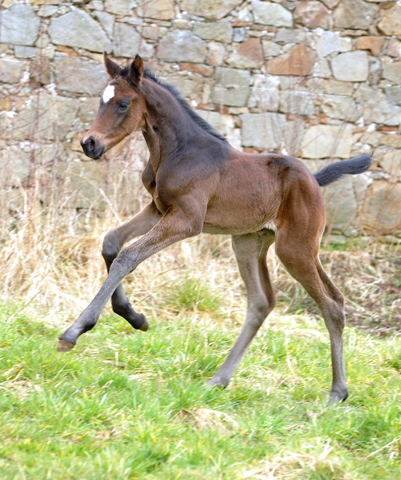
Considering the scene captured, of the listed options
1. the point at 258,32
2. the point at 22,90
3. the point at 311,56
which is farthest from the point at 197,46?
the point at 22,90

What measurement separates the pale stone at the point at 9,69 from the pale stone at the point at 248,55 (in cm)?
258

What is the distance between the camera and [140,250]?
3.52 meters

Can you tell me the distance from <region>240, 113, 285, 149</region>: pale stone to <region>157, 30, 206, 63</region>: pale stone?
3.15ft

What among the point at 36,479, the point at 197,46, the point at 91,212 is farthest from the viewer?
the point at 197,46

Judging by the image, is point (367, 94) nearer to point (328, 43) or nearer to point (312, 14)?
point (328, 43)

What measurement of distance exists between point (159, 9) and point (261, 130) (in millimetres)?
1954

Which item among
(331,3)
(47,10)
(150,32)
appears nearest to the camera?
(47,10)

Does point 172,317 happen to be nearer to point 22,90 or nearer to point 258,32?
point 22,90

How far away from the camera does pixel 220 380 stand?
3.94 metres

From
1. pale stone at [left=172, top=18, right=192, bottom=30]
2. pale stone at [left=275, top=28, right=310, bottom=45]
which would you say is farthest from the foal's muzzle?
pale stone at [left=275, top=28, right=310, bottom=45]

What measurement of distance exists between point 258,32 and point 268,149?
4.87ft

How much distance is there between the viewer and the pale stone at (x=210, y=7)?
753 centimetres

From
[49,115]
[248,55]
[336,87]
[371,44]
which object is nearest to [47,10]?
[49,115]

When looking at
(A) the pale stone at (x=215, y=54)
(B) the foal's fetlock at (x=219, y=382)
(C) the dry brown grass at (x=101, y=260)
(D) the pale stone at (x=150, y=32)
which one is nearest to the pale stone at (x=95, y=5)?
(D) the pale stone at (x=150, y=32)
